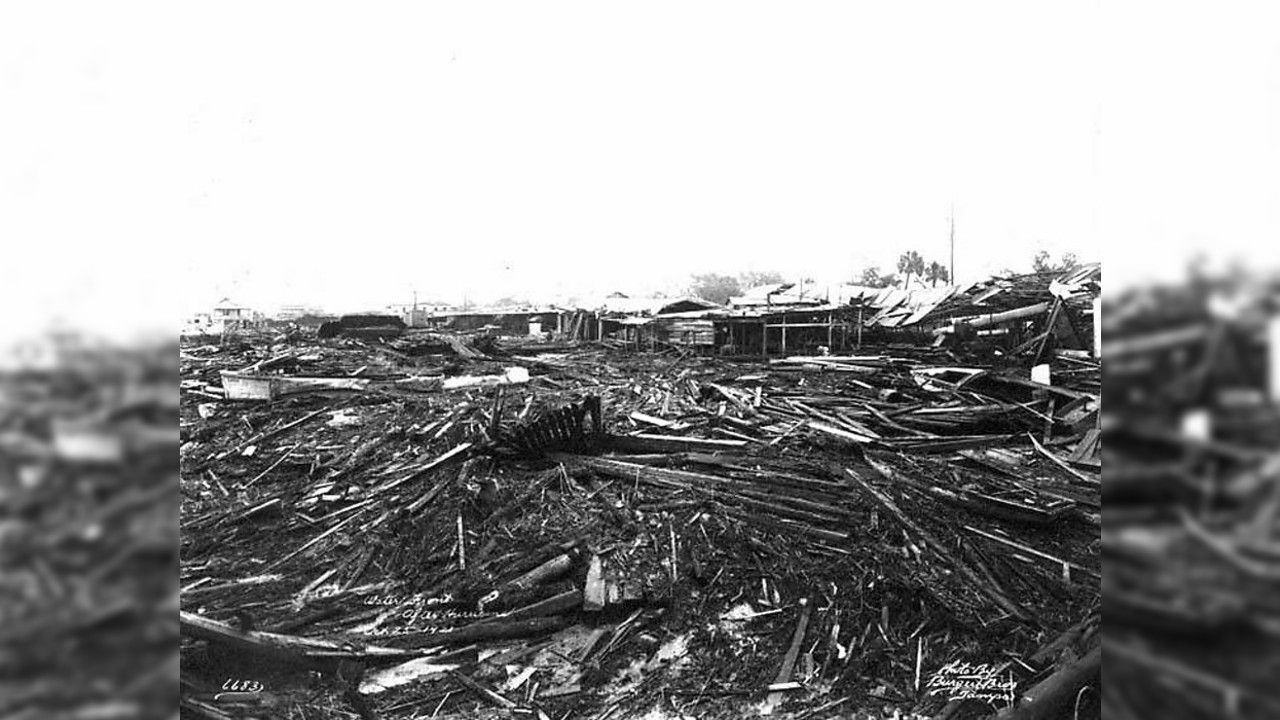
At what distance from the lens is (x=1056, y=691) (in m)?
2.67

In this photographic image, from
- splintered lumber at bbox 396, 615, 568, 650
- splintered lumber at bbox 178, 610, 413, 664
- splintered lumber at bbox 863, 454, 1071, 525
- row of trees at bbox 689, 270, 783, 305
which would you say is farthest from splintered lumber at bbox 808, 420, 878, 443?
splintered lumber at bbox 178, 610, 413, 664

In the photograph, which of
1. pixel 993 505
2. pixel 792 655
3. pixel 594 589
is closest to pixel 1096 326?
pixel 993 505

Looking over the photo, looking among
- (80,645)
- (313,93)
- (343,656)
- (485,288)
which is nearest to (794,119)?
(485,288)

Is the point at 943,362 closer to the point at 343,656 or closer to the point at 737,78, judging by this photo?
the point at 737,78

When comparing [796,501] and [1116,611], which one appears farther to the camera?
[796,501]

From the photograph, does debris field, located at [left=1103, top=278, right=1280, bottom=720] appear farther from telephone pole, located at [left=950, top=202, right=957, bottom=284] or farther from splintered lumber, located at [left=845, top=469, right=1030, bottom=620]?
telephone pole, located at [left=950, top=202, right=957, bottom=284]

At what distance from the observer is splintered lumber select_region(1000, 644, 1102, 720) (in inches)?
105

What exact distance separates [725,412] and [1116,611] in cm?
183

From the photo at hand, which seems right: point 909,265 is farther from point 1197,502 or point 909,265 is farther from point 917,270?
point 1197,502

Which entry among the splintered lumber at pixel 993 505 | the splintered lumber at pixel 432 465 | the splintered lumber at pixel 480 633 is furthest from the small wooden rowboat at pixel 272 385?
the splintered lumber at pixel 993 505

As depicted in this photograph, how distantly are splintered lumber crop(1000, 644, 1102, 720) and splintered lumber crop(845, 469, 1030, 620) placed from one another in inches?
9.5

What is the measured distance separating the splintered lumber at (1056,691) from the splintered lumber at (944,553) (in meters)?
0.24

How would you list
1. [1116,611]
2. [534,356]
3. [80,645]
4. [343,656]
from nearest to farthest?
[1116,611]
[80,645]
[343,656]
[534,356]

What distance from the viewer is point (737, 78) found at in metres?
3.06
